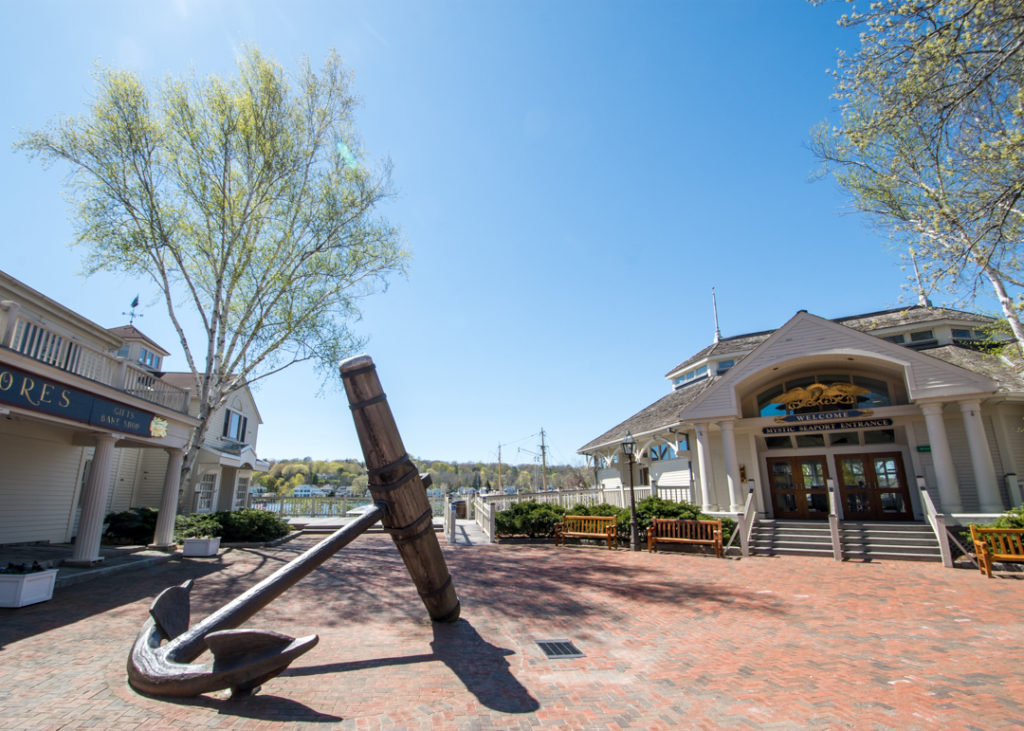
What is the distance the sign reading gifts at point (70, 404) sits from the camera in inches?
301

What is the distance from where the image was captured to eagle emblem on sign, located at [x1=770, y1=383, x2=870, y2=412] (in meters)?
16.0

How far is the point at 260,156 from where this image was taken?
14953 millimetres

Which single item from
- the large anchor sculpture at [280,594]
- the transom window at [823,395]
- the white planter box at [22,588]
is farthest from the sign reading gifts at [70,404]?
the transom window at [823,395]

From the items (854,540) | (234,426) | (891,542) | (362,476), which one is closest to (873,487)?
(891,542)

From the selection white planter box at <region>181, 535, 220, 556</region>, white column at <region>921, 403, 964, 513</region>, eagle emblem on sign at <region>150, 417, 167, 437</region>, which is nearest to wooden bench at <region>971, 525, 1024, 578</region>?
white column at <region>921, 403, 964, 513</region>

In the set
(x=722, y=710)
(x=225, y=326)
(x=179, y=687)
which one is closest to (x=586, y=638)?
(x=722, y=710)

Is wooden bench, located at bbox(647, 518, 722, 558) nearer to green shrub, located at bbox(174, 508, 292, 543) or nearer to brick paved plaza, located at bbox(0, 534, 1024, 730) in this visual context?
brick paved plaza, located at bbox(0, 534, 1024, 730)

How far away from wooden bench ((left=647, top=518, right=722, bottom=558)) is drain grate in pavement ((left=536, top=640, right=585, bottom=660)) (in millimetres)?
8951

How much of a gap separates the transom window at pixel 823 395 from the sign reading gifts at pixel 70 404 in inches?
730

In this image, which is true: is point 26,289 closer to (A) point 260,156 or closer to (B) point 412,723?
(A) point 260,156

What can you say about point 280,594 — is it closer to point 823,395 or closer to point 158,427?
point 158,427

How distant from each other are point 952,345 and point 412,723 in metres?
22.2

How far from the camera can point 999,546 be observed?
409 inches

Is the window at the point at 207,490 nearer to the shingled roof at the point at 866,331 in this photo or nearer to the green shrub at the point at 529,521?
the green shrub at the point at 529,521
